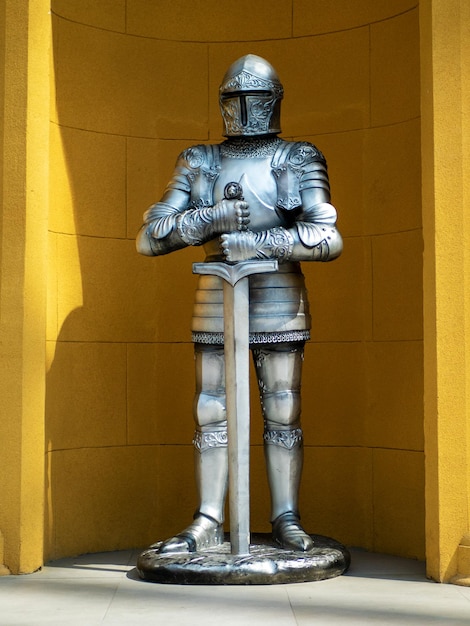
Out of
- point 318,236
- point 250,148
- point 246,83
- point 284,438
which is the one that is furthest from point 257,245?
point 284,438

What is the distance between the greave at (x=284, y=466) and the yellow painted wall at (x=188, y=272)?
0.81m

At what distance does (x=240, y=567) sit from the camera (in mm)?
5090

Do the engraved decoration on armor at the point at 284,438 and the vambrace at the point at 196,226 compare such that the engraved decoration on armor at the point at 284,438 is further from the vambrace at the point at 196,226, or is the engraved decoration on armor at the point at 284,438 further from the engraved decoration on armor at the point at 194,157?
the engraved decoration on armor at the point at 194,157

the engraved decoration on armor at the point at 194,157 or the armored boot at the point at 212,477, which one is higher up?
the engraved decoration on armor at the point at 194,157

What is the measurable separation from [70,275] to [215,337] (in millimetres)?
1094

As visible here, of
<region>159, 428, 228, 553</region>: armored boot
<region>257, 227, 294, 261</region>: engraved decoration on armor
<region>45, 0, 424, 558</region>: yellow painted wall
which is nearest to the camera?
<region>257, 227, 294, 261</region>: engraved decoration on armor

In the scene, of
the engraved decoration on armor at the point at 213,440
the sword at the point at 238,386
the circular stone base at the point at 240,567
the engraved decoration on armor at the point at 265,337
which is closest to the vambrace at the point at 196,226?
the sword at the point at 238,386

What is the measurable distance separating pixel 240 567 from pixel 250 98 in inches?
87.0

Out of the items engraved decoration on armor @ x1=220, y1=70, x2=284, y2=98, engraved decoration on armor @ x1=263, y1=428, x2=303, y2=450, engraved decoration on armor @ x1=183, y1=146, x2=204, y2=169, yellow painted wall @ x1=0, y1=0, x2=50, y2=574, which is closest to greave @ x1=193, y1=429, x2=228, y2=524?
engraved decoration on armor @ x1=263, y1=428, x2=303, y2=450

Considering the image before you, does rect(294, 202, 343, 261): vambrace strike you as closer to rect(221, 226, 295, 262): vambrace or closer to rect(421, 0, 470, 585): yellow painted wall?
rect(221, 226, 295, 262): vambrace

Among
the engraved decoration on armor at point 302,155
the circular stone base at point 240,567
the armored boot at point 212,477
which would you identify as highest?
the engraved decoration on armor at point 302,155

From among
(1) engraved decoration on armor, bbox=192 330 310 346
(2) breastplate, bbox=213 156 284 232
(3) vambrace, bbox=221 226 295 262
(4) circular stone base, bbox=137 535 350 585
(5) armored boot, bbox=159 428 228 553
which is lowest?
(4) circular stone base, bbox=137 535 350 585

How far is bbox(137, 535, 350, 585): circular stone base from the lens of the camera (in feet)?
16.7

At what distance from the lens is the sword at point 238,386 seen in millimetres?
5254
